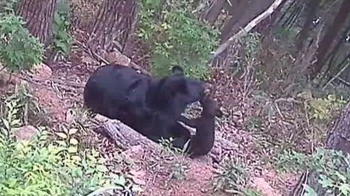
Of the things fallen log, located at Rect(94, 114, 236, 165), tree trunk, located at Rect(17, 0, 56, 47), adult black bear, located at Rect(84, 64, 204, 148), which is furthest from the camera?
tree trunk, located at Rect(17, 0, 56, 47)

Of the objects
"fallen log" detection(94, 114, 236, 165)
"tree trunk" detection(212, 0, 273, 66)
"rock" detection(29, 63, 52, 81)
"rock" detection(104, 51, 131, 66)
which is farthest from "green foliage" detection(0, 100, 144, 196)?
"tree trunk" detection(212, 0, 273, 66)

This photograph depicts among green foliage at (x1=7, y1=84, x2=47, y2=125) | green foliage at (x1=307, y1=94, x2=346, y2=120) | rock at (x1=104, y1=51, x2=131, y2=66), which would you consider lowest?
rock at (x1=104, y1=51, x2=131, y2=66)

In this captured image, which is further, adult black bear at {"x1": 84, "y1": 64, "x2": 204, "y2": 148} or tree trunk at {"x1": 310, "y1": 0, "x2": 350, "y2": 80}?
tree trunk at {"x1": 310, "y1": 0, "x2": 350, "y2": 80}

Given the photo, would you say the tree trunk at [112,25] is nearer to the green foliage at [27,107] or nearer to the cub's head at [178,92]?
the cub's head at [178,92]

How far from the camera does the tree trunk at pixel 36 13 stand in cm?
602

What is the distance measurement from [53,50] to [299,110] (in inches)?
120

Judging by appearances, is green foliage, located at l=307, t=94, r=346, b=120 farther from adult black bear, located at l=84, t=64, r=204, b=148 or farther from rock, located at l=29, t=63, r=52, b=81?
rock, located at l=29, t=63, r=52, b=81

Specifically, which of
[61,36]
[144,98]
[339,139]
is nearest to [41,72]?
[61,36]

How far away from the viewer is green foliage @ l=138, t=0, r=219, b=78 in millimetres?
6806

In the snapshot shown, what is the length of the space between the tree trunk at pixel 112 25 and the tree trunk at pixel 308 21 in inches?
224

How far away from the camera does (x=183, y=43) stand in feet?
22.4

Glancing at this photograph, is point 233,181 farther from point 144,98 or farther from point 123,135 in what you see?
point 144,98

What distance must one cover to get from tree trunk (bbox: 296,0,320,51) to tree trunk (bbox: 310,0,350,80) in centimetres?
36

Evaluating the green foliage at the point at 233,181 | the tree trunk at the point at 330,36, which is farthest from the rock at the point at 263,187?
the tree trunk at the point at 330,36
